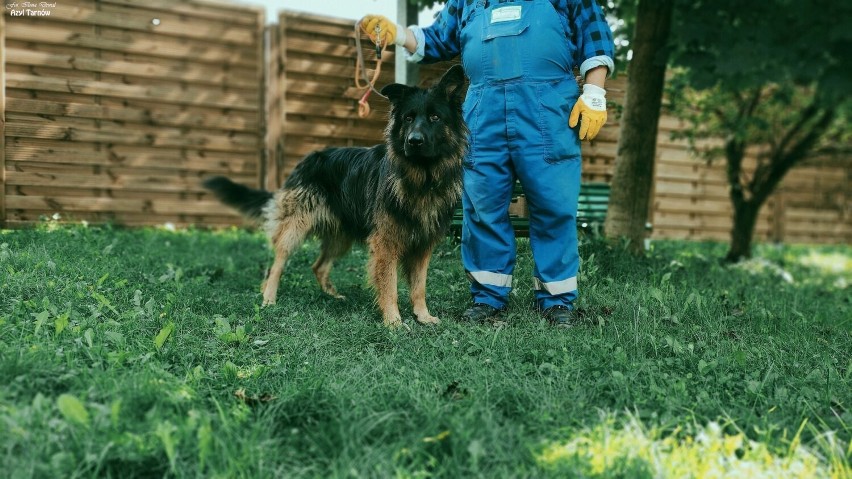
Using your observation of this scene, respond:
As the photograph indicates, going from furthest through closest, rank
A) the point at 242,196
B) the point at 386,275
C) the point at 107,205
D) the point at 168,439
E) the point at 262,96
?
the point at 262,96, the point at 107,205, the point at 242,196, the point at 386,275, the point at 168,439

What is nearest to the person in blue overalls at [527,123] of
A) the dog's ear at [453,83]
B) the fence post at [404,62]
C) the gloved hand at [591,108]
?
the gloved hand at [591,108]

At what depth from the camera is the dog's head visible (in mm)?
3148

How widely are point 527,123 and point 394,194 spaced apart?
2.49 ft

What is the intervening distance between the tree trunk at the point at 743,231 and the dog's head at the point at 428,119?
210 inches

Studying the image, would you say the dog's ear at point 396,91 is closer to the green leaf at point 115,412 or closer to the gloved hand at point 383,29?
the gloved hand at point 383,29

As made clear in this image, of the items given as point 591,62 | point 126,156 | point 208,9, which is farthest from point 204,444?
point 208,9

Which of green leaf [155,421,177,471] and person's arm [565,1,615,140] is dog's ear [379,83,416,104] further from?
green leaf [155,421,177,471]

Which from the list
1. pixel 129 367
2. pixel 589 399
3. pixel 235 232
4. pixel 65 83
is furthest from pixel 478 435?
pixel 65 83

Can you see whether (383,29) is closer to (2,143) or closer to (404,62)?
(404,62)

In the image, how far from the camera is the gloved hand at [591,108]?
324 centimetres

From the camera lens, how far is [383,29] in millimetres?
3447

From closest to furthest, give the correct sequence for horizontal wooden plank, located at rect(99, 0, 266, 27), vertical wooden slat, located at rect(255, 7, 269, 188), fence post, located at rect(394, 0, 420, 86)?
1. fence post, located at rect(394, 0, 420, 86)
2. horizontal wooden plank, located at rect(99, 0, 266, 27)
3. vertical wooden slat, located at rect(255, 7, 269, 188)

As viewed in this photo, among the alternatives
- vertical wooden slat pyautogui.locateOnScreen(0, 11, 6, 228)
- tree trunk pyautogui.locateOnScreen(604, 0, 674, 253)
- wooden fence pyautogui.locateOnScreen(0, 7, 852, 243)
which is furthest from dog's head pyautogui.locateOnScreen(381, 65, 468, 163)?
vertical wooden slat pyautogui.locateOnScreen(0, 11, 6, 228)

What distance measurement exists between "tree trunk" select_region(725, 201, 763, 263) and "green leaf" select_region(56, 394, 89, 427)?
7.12m
